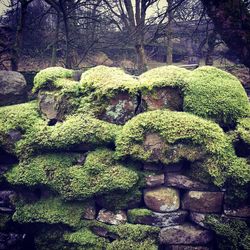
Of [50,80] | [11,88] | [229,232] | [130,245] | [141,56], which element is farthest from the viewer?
[141,56]

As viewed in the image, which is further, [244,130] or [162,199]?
[244,130]

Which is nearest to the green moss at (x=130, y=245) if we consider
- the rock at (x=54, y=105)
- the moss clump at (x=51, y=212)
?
the moss clump at (x=51, y=212)

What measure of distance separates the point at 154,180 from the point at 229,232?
5.59 feet

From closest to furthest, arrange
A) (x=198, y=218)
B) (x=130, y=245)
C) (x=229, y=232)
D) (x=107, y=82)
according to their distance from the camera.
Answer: (x=229, y=232) → (x=130, y=245) → (x=198, y=218) → (x=107, y=82)

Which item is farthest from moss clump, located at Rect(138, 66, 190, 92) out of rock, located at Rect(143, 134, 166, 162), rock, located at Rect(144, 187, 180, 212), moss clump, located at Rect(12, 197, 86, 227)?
moss clump, located at Rect(12, 197, 86, 227)

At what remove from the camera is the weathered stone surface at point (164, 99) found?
215 inches

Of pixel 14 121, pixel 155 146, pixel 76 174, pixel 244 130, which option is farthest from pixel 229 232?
pixel 14 121

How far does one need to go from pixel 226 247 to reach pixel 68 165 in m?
3.53

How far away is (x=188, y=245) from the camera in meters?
4.89

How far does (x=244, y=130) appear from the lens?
5.08m

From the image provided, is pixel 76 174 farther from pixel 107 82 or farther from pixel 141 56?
pixel 141 56

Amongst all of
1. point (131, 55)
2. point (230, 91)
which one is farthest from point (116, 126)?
point (131, 55)

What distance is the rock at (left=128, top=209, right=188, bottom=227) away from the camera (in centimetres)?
498

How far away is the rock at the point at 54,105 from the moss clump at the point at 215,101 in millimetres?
2724
